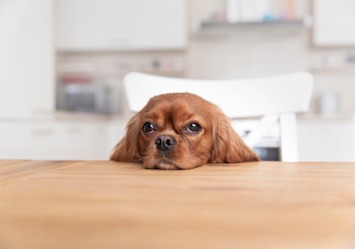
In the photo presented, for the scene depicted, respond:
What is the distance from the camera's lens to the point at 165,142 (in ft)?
2.79

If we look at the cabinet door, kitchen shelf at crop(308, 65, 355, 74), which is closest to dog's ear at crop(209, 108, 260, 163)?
the cabinet door

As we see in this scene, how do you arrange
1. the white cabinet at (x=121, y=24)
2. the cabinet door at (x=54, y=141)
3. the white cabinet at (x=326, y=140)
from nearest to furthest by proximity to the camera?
1. the cabinet door at (x=54, y=141)
2. the white cabinet at (x=326, y=140)
3. the white cabinet at (x=121, y=24)

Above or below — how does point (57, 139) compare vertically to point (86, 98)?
below

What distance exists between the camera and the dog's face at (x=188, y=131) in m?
0.98

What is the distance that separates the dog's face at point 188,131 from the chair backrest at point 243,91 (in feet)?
0.96

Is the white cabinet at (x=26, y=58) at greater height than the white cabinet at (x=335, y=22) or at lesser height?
lesser

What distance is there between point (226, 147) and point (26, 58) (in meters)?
2.94

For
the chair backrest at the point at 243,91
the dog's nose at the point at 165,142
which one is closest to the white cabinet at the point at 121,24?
the chair backrest at the point at 243,91

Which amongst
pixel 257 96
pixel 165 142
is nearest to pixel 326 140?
pixel 257 96

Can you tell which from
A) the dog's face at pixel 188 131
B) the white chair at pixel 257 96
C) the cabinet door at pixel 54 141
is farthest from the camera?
the cabinet door at pixel 54 141

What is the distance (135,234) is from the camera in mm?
257

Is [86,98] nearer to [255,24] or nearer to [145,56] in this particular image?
[145,56]

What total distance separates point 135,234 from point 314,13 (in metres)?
4.63

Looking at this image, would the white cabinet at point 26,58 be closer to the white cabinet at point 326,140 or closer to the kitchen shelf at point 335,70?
the white cabinet at point 326,140
